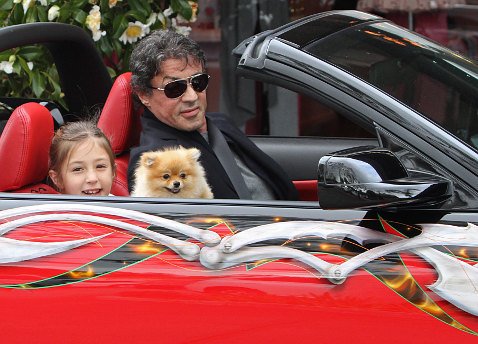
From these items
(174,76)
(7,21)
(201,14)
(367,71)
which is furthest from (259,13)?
(367,71)

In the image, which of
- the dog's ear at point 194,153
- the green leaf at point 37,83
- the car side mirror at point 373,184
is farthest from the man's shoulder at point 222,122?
the car side mirror at point 373,184

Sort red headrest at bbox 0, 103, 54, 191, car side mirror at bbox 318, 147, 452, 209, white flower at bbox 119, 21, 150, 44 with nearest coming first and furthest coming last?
car side mirror at bbox 318, 147, 452, 209, red headrest at bbox 0, 103, 54, 191, white flower at bbox 119, 21, 150, 44

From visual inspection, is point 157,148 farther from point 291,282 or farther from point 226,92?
point 226,92

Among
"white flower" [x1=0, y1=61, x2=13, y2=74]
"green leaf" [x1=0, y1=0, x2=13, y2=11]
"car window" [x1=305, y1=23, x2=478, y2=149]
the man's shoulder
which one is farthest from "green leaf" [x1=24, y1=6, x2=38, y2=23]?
"car window" [x1=305, y1=23, x2=478, y2=149]

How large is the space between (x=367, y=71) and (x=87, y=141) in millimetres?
973

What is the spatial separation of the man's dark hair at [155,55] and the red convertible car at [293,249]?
94 centimetres

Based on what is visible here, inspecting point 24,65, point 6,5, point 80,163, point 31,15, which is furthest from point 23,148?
point 6,5

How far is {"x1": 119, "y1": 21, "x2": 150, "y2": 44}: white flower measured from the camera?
5.05m

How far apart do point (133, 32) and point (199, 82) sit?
Answer: 1.61 m

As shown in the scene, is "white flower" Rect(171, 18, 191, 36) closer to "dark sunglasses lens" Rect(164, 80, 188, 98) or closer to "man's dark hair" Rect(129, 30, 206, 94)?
"man's dark hair" Rect(129, 30, 206, 94)

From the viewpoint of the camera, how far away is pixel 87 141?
3.14 m

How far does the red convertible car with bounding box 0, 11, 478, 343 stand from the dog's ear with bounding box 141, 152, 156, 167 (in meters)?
0.67

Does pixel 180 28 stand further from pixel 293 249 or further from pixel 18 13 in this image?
pixel 293 249

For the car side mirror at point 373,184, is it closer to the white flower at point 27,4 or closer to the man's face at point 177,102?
the man's face at point 177,102
